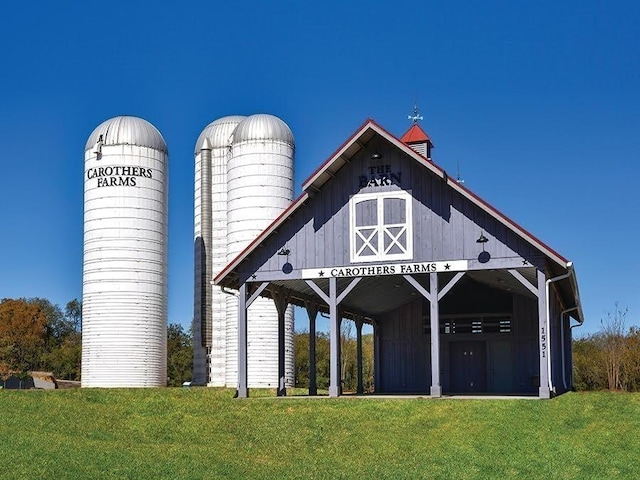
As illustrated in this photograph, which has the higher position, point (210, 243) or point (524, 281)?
point (210, 243)

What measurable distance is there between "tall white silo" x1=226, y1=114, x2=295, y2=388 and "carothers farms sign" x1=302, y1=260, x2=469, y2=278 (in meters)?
14.3

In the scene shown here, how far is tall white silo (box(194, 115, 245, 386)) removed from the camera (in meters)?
50.2

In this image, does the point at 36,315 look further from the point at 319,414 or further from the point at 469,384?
the point at 319,414

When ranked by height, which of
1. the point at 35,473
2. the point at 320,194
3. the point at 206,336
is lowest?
the point at 35,473

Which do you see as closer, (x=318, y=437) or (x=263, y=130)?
(x=318, y=437)

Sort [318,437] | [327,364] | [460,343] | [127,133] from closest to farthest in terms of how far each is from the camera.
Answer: [318,437], [460,343], [127,133], [327,364]

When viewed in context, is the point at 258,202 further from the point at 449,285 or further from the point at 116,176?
the point at 449,285

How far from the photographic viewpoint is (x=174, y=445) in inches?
879

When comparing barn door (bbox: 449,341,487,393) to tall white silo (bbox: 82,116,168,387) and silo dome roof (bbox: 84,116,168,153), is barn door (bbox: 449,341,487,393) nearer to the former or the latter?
tall white silo (bbox: 82,116,168,387)

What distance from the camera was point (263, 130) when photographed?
152ft

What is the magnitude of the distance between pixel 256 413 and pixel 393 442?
5.61 meters

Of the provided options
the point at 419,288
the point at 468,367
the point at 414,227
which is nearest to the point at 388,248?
the point at 414,227

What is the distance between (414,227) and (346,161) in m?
3.18

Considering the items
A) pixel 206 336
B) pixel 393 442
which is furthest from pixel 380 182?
pixel 206 336
